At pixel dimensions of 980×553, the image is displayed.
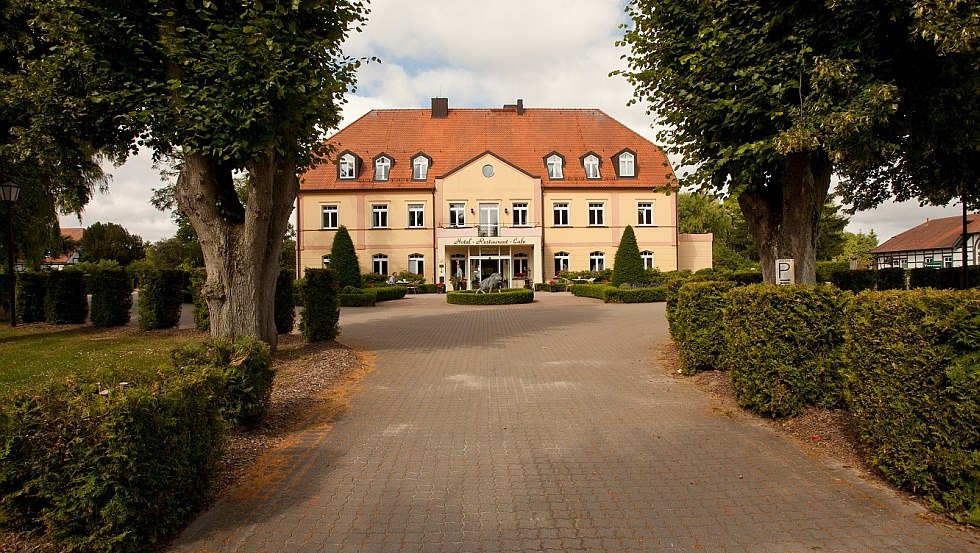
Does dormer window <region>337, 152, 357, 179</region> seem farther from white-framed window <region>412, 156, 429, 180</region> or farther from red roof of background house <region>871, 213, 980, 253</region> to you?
red roof of background house <region>871, 213, 980, 253</region>

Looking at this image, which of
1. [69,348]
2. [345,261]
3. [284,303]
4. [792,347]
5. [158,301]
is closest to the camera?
[792,347]

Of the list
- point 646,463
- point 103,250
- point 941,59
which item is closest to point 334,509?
point 646,463

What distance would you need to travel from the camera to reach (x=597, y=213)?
4059cm

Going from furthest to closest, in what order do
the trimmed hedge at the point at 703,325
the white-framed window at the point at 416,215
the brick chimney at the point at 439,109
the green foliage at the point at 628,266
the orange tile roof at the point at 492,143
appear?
1. the brick chimney at the point at 439,109
2. the orange tile roof at the point at 492,143
3. the white-framed window at the point at 416,215
4. the green foliage at the point at 628,266
5. the trimmed hedge at the point at 703,325

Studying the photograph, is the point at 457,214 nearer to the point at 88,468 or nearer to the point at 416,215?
the point at 416,215

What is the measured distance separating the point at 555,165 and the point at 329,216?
17078 millimetres

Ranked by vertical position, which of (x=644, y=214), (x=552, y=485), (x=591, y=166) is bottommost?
(x=552, y=485)

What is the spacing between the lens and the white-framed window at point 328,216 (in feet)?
131

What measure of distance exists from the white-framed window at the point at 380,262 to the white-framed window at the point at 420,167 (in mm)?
6471

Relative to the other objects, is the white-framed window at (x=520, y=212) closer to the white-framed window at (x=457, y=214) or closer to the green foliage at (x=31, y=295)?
the white-framed window at (x=457, y=214)

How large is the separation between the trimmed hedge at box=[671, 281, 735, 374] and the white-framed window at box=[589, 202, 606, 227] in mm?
32226

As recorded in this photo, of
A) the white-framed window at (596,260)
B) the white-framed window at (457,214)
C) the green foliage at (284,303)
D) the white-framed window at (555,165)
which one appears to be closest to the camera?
the green foliage at (284,303)

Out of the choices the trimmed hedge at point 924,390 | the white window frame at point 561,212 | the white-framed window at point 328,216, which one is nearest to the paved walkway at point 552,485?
the trimmed hedge at point 924,390

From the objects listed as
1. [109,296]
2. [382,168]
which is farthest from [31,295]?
[382,168]
